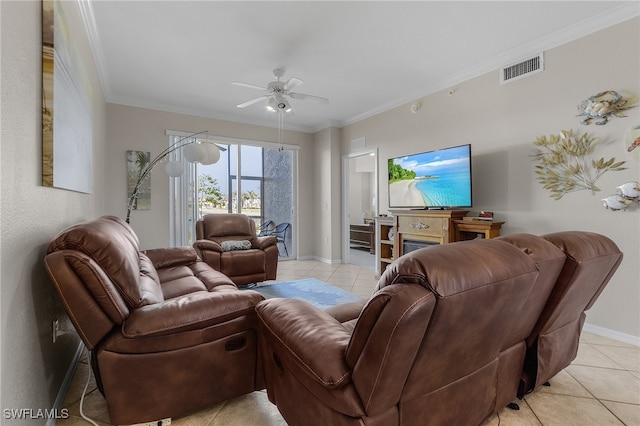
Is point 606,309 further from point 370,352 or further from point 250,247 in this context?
point 250,247

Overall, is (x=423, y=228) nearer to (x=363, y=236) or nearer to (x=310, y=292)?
(x=310, y=292)

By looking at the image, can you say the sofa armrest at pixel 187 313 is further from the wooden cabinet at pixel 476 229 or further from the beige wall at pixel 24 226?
the wooden cabinet at pixel 476 229

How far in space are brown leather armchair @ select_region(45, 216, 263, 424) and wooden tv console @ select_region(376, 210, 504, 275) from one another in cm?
263

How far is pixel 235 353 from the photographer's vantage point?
62.0 inches

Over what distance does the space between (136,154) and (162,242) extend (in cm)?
144

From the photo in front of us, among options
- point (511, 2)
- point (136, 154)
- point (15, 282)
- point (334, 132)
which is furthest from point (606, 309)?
point (136, 154)

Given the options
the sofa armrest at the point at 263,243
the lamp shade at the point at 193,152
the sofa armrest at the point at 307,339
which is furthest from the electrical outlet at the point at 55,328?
the sofa armrest at the point at 263,243

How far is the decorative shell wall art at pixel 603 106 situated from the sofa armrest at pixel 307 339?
301 cm

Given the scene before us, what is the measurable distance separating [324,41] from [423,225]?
7.82 ft

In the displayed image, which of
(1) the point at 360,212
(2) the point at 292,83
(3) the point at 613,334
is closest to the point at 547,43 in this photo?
(2) the point at 292,83

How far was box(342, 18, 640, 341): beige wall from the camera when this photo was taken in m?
2.55

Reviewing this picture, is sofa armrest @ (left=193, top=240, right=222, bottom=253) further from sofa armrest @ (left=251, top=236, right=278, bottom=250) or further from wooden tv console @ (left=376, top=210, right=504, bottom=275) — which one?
wooden tv console @ (left=376, top=210, right=504, bottom=275)

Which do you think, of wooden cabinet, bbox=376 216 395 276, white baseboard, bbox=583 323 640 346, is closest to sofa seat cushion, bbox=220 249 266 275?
wooden cabinet, bbox=376 216 395 276

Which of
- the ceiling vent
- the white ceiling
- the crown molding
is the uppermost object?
the white ceiling
